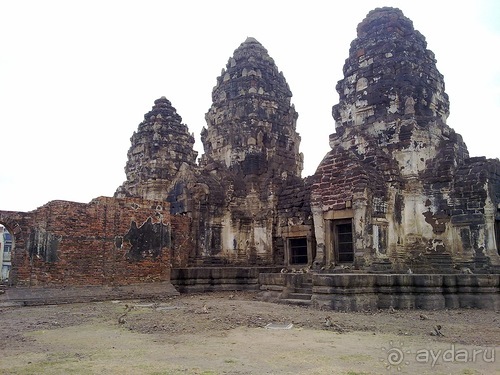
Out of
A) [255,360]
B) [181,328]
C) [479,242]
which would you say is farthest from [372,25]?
[255,360]

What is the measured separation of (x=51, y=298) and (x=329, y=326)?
8.71 m

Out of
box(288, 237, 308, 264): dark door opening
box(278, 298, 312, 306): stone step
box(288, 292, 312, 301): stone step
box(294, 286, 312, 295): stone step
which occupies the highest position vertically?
box(288, 237, 308, 264): dark door opening

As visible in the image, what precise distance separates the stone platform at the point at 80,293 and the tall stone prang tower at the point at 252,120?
22.2 feet

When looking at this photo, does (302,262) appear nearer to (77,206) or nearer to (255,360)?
(77,206)

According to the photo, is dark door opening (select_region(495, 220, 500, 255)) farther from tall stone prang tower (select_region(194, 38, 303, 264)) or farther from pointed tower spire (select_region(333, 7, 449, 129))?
tall stone prang tower (select_region(194, 38, 303, 264))

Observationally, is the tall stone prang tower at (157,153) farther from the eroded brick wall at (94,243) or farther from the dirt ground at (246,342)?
the dirt ground at (246,342)

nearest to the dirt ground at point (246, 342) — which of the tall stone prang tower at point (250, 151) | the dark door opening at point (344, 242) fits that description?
the dark door opening at point (344, 242)

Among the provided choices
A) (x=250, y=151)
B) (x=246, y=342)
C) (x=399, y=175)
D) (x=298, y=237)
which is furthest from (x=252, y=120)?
(x=246, y=342)

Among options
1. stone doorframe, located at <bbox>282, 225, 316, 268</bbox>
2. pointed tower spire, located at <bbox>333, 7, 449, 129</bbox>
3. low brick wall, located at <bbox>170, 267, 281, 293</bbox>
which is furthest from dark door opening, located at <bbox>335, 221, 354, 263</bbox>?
pointed tower spire, located at <bbox>333, 7, 449, 129</bbox>

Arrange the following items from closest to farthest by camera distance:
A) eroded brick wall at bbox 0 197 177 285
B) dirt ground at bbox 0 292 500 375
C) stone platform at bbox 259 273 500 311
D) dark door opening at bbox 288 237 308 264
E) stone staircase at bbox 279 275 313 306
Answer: dirt ground at bbox 0 292 500 375 → stone platform at bbox 259 273 500 311 → stone staircase at bbox 279 275 313 306 → eroded brick wall at bbox 0 197 177 285 → dark door opening at bbox 288 237 308 264

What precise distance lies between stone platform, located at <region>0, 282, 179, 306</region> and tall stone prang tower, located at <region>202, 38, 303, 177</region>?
6767mm

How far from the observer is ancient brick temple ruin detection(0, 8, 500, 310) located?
14367 millimetres

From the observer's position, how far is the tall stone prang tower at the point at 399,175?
14352 mm

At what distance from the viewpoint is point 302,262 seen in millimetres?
18094
